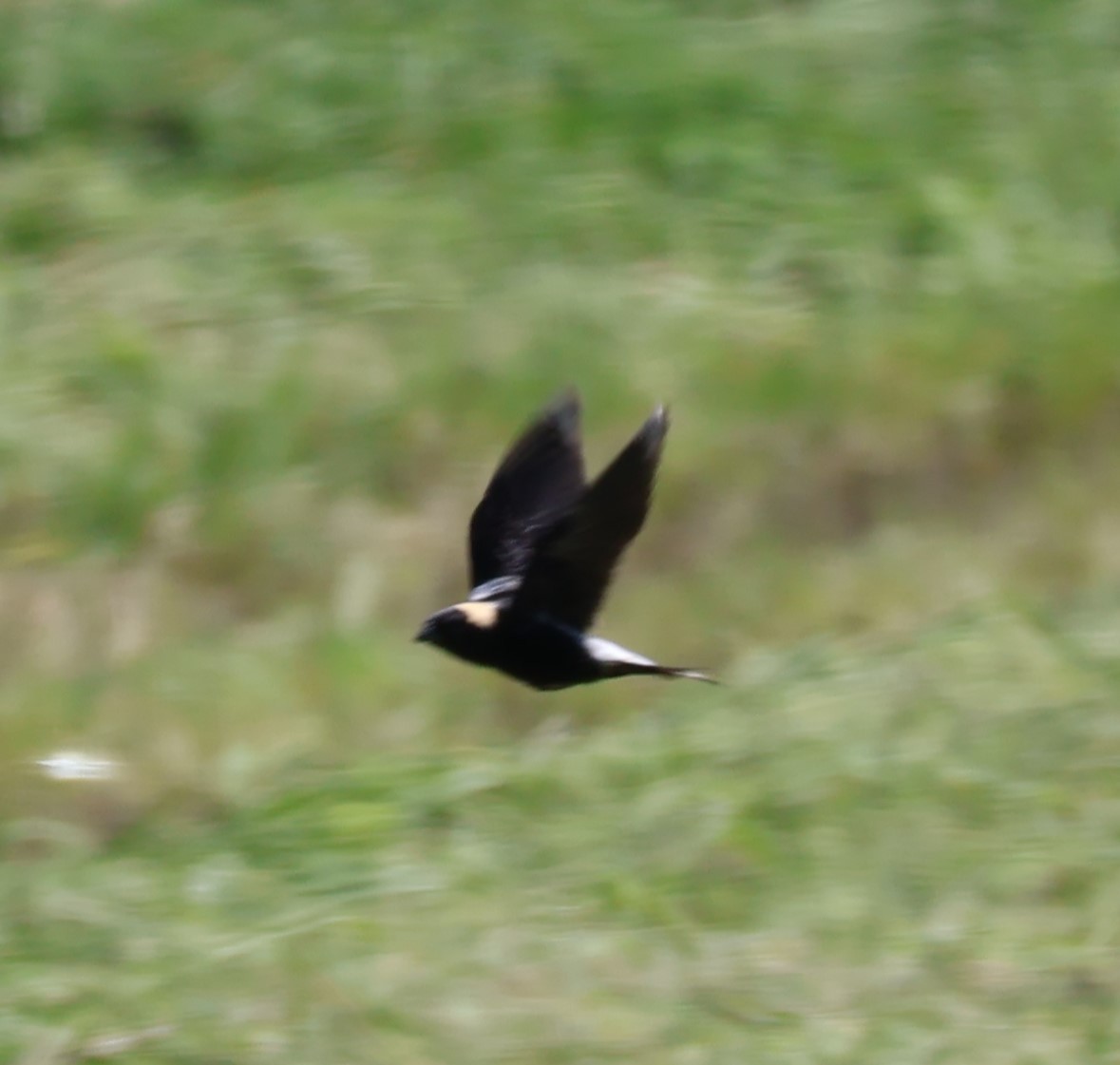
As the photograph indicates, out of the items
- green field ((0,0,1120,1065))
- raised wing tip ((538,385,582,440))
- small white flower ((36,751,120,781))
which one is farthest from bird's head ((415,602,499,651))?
small white flower ((36,751,120,781))

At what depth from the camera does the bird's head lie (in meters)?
2.48

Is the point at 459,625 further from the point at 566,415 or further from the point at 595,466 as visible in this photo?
the point at 595,466

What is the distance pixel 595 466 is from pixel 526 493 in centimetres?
197

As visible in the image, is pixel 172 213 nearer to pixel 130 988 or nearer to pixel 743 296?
pixel 743 296

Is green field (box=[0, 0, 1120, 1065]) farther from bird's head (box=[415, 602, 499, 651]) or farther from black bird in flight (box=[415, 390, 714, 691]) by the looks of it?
bird's head (box=[415, 602, 499, 651])

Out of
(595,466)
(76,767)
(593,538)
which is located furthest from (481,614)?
(595,466)

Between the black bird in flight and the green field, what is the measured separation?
1.14 meters

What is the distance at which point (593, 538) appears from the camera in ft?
7.79

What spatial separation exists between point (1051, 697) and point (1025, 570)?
75 cm

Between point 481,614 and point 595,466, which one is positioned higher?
point 595,466

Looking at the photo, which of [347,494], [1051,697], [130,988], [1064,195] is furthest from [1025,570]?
[130,988]

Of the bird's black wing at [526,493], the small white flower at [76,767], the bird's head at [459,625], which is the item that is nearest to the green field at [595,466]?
the small white flower at [76,767]

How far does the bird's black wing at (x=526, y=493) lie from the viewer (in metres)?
2.75

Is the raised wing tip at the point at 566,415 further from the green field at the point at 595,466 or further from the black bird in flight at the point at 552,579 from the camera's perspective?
the green field at the point at 595,466
